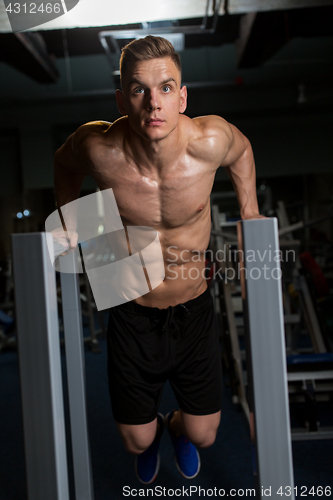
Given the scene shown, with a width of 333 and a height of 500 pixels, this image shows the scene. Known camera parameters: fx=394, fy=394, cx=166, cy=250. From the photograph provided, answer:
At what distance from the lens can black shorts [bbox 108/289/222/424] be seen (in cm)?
150

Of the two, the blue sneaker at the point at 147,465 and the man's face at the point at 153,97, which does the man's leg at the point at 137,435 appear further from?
the man's face at the point at 153,97

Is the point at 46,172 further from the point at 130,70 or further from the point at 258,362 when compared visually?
the point at 258,362

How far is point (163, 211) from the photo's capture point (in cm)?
133

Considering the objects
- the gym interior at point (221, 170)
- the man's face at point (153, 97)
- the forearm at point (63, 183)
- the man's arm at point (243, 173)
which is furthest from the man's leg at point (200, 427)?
the man's face at point (153, 97)

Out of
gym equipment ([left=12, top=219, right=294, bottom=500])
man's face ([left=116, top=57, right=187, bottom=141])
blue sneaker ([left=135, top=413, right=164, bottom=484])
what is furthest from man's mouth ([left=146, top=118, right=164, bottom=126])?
blue sneaker ([left=135, top=413, right=164, bottom=484])

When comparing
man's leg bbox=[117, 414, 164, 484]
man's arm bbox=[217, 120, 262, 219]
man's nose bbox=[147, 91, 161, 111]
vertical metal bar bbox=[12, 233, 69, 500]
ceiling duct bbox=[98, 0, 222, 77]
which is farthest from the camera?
ceiling duct bbox=[98, 0, 222, 77]

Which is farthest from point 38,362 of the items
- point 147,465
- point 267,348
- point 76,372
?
point 147,465

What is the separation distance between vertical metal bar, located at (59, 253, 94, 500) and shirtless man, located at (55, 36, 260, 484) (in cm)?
19

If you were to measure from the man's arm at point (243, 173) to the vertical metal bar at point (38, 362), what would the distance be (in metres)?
0.84

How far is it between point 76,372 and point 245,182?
902 mm

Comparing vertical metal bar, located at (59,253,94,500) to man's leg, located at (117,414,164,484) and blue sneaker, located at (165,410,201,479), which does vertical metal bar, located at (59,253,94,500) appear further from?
blue sneaker, located at (165,410,201,479)

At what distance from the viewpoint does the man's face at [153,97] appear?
1158mm

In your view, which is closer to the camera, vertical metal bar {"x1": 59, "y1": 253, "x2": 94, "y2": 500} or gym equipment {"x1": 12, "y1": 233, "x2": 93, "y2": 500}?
gym equipment {"x1": 12, "y1": 233, "x2": 93, "y2": 500}

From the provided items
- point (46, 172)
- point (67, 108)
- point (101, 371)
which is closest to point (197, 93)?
point (67, 108)
